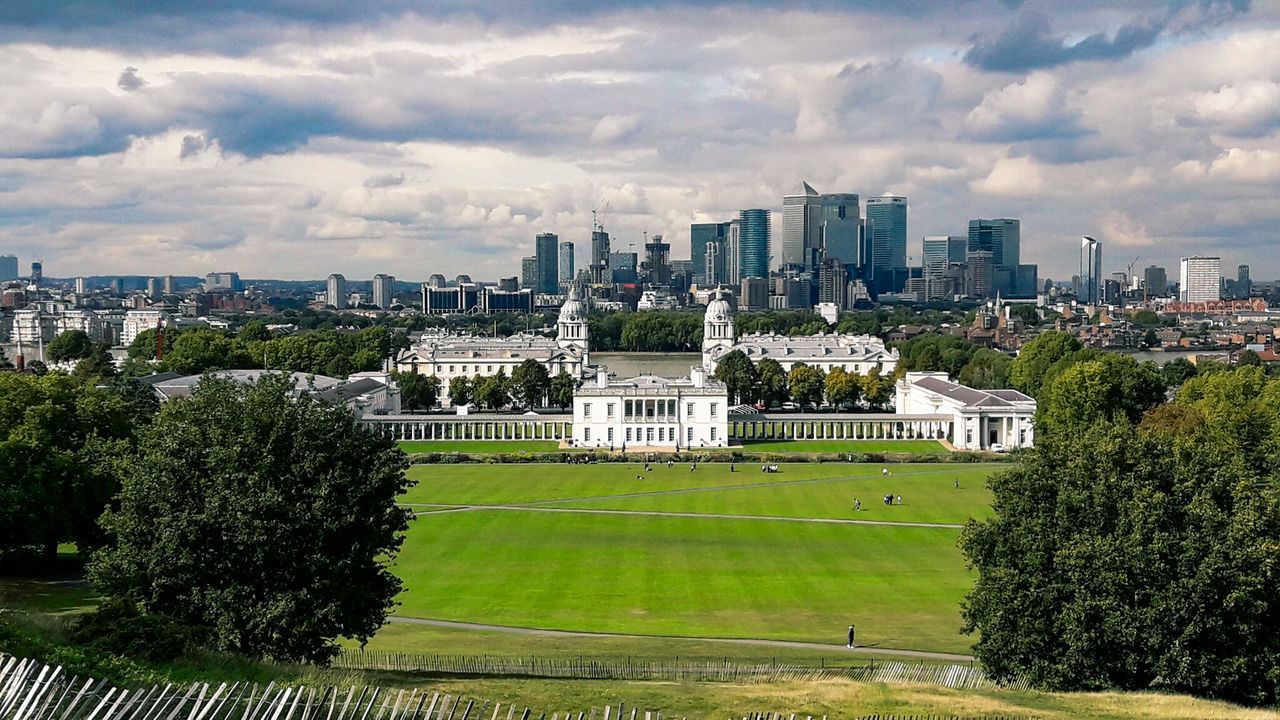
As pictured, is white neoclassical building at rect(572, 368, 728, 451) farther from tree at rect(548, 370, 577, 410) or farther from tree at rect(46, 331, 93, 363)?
tree at rect(46, 331, 93, 363)

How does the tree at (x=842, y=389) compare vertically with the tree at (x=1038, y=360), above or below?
below

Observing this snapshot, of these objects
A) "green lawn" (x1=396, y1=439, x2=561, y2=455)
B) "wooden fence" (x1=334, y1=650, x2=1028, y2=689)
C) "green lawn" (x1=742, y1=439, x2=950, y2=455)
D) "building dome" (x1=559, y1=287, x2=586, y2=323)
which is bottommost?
"green lawn" (x1=742, y1=439, x2=950, y2=455)

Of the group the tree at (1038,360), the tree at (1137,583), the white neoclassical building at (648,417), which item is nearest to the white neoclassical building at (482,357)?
the white neoclassical building at (648,417)

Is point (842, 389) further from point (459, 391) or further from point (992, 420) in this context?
point (459, 391)

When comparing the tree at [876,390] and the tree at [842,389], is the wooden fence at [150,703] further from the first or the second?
the tree at [876,390]

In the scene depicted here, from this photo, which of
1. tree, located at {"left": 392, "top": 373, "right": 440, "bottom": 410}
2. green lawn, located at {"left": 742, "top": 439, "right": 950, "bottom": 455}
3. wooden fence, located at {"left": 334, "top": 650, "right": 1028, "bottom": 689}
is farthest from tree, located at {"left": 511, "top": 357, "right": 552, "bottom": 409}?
wooden fence, located at {"left": 334, "top": 650, "right": 1028, "bottom": 689}

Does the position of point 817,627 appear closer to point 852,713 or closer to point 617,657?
point 617,657

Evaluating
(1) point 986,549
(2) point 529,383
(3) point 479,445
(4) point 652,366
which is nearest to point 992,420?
(3) point 479,445
